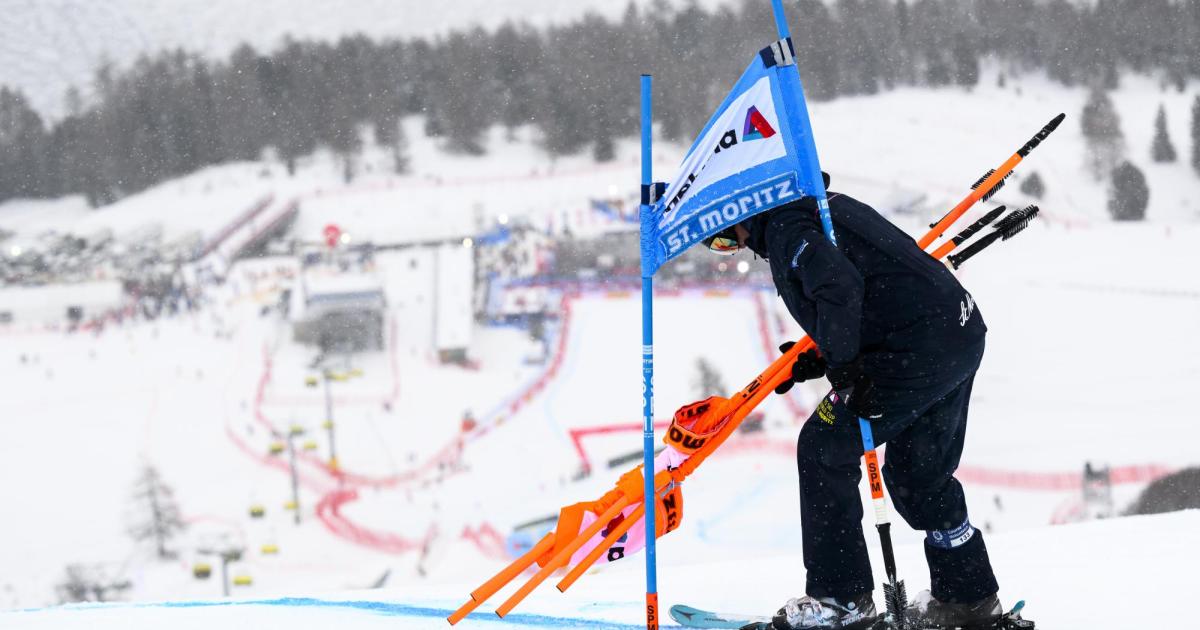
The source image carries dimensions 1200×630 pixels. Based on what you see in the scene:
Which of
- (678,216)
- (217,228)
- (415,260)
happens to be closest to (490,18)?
(217,228)

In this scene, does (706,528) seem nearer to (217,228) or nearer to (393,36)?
(217,228)

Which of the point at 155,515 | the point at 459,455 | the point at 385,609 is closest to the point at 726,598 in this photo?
the point at 385,609

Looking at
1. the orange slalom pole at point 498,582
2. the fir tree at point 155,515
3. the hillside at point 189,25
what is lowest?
the fir tree at point 155,515

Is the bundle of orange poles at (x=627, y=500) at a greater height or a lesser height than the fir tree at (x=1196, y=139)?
lesser

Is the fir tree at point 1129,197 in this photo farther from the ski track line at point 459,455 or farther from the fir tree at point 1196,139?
the ski track line at point 459,455

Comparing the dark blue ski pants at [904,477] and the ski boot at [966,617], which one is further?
the ski boot at [966,617]

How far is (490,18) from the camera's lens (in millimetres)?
55969

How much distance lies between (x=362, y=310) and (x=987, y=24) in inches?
1239

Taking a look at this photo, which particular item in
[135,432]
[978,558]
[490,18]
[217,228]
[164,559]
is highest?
[490,18]

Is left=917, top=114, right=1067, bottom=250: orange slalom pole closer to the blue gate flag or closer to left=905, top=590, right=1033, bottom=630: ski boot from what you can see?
the blue gate flag

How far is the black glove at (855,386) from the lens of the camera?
9.02 ft

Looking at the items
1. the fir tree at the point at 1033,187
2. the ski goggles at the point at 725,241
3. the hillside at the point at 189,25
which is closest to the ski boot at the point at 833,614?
the ski goggles at the point at 725,241

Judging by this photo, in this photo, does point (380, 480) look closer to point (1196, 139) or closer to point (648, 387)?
point (648, 387)

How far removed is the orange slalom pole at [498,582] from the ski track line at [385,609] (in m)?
0.51
